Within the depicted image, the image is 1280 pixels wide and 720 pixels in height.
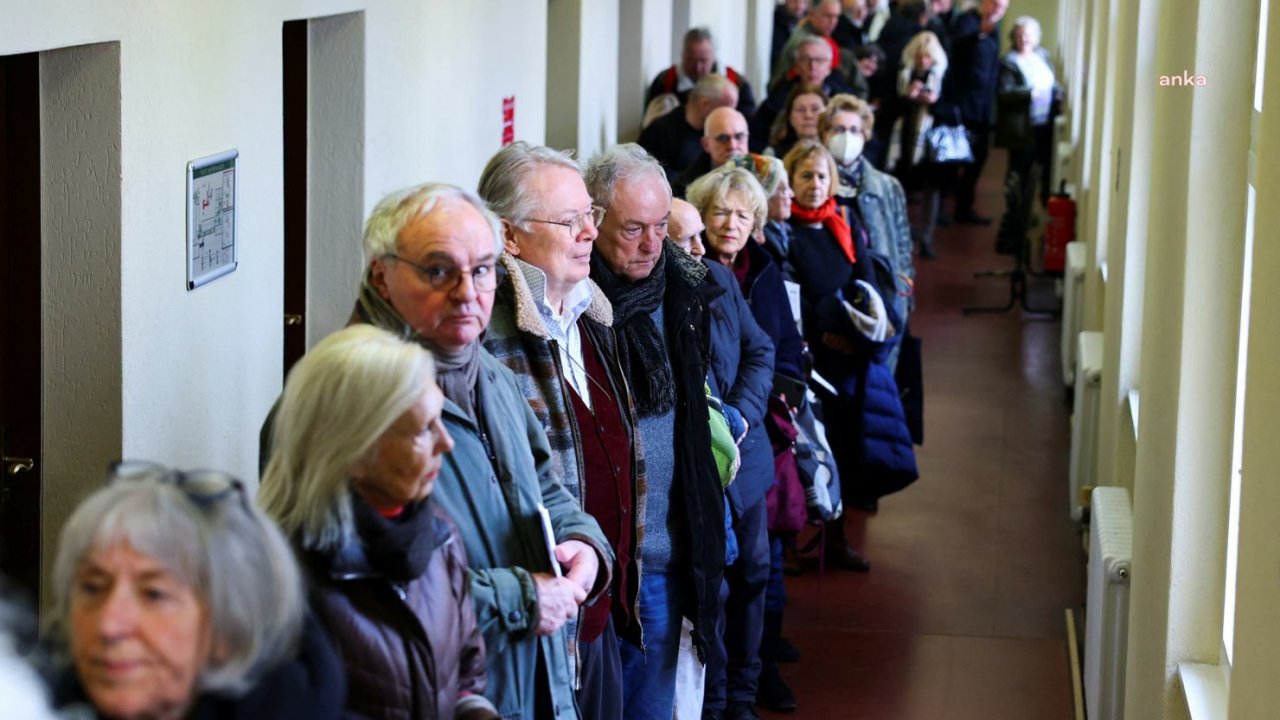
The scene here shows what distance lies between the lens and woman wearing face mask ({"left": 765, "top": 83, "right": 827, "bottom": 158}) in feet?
32.5

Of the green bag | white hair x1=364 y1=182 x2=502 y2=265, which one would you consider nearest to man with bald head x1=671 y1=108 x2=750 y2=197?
the green bag

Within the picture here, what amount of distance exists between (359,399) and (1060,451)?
8.18 meters

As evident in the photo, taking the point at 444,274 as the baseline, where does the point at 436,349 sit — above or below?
below

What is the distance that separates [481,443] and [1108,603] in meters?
2.88

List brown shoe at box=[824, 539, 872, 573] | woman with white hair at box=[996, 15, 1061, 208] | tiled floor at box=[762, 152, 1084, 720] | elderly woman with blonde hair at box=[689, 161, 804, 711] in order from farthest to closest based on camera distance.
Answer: woman with white hair at box=[996, 15, 1061, 208], brown shoe at box=[824, 539, 872, 573], tiled floor at box=[762, 152, 1084, 720], elderly woman with blonde hair at box=[689, 161, 804, 711]

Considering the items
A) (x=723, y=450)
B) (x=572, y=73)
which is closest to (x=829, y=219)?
(x=723, y=450)

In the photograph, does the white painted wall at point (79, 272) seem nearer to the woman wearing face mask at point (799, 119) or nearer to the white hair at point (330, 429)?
the white hair at point (330, 429)

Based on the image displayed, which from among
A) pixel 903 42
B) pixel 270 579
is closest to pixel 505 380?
pixel 270 579

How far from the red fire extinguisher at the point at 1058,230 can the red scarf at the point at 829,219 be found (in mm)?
5862

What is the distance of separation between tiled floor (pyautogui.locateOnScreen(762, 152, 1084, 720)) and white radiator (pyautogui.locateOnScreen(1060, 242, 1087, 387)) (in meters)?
0.22

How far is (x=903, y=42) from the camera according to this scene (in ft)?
64.2

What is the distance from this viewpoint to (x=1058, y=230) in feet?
45.2

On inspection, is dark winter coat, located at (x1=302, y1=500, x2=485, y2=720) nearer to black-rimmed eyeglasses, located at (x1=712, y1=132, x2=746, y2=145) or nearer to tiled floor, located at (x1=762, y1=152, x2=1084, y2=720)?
tiled floor, located at (x1=762, y1=152, x2=1084, y2=720)

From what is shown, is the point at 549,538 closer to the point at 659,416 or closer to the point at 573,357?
the point at 573,357
